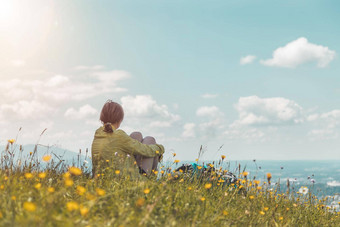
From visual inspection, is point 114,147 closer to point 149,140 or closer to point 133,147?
point 133,147

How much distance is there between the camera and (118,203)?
142 inches

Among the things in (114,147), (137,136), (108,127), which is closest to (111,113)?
(108,127)

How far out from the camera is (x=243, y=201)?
16.8ft

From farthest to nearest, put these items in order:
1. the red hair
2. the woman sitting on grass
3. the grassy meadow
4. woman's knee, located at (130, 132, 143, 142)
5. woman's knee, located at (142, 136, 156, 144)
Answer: woman's knee, located at (130, 132, 143, 142)
woman's knee, located at (142, 136, 156, 144)
the red hair
the woman sitting on grass
the grassy meadow

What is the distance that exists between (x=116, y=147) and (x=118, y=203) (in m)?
2.40

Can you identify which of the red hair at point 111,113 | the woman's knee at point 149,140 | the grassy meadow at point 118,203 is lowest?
the grassy meadow at point 118,203

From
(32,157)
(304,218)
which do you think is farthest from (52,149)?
(304,218)

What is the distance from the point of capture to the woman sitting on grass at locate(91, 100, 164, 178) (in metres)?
5.88

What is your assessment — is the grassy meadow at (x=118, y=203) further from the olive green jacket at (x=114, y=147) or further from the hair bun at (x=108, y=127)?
the hair bun at (x=108, y=127)

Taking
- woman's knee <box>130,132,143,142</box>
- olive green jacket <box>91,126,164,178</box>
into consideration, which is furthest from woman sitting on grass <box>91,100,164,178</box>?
woman's knee <box>130,132,143,142</box>

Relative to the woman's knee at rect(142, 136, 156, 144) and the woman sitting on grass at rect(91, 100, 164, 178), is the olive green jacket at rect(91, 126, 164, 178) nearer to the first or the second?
the woman sitting on grass at rect(91, 100, 164, 178)

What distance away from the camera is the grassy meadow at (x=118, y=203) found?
9.64 feet

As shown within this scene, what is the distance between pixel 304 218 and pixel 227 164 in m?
1.60

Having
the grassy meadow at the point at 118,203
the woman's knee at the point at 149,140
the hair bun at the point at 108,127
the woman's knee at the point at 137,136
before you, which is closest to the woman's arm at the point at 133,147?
the hair bun at the point at 108,127
